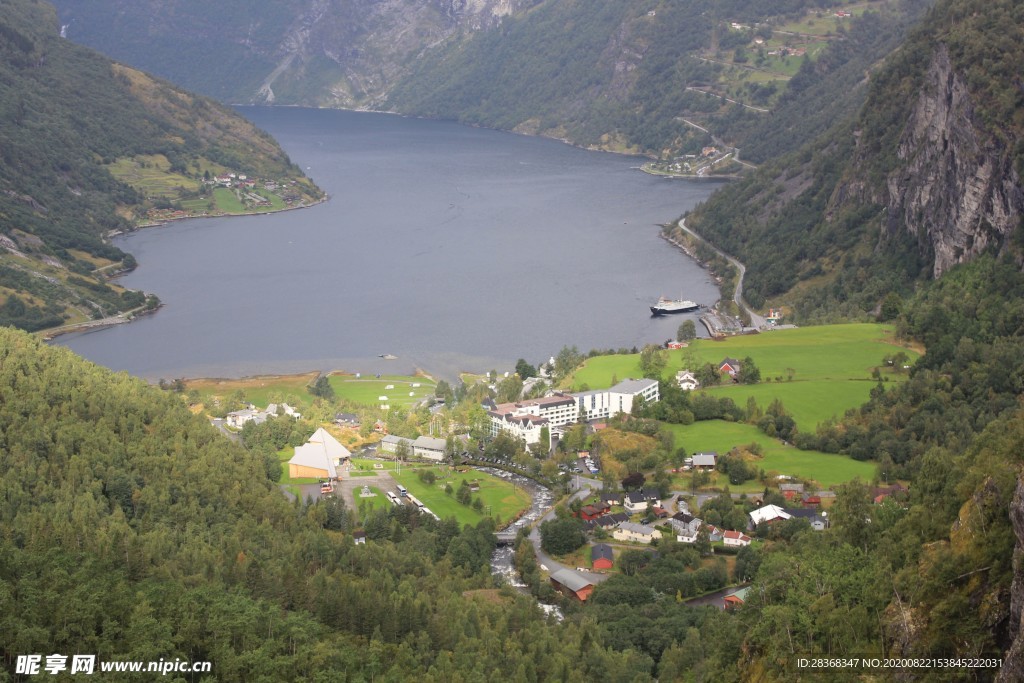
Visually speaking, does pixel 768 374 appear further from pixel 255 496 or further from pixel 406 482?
pixel 255 496

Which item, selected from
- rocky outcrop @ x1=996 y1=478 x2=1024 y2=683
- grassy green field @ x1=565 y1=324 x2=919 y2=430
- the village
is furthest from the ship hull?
rocky outcrop @ x1=996 y1=478 x2=1024 y2=683

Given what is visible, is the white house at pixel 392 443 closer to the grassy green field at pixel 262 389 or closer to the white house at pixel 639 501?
the grassy green field at pixel 262 389

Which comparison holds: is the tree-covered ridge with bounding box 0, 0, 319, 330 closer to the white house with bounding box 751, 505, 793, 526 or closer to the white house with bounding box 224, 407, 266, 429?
the white house with bounding box 224, 407, 266, 429

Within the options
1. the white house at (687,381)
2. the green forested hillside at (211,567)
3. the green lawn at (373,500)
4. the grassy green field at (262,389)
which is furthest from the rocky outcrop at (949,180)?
the green forested hillside at (211,567)

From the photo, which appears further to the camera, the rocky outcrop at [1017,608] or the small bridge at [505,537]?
the small bridge at [505,537]

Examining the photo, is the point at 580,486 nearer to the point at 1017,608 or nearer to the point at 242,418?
the point at 242,418

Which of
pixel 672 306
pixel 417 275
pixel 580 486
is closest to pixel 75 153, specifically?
pixel 417 275
